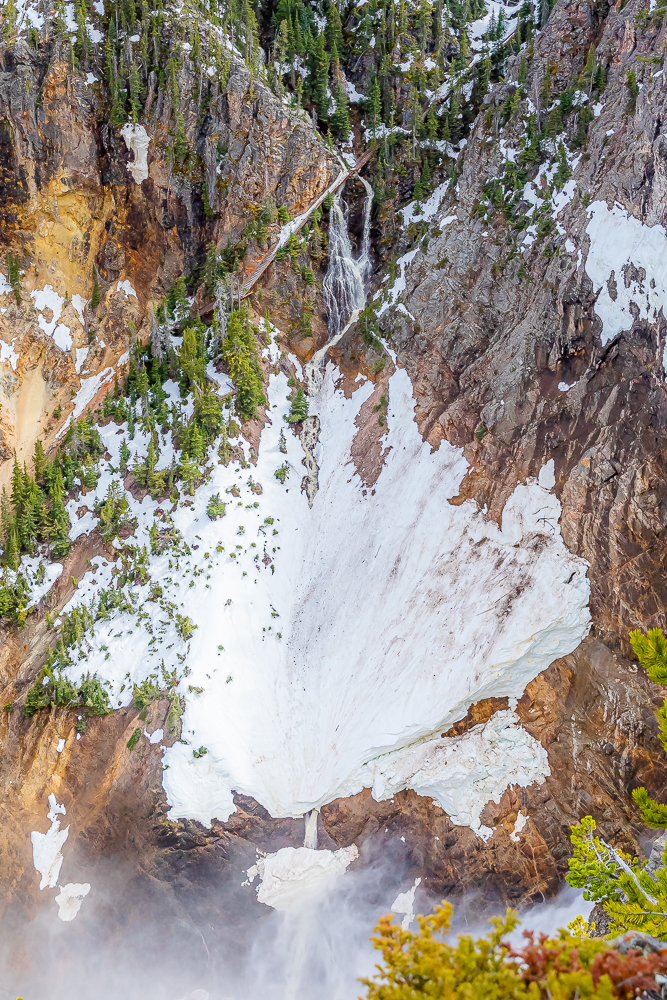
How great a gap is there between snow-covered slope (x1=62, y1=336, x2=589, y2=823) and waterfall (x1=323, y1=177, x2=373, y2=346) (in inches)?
259

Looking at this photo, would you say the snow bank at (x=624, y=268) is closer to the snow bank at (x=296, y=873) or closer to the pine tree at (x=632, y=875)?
the pine tree at (x=632, y=875)

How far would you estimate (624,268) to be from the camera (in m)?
22.4

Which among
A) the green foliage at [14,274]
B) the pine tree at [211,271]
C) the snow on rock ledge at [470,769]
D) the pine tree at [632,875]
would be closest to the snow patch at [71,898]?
the snow on rock ledge at [470,769]

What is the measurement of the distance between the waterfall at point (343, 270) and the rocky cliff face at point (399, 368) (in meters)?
0.84

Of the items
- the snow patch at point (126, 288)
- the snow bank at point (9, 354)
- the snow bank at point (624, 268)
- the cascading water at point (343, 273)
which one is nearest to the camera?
the snow bank at point (624, 268)

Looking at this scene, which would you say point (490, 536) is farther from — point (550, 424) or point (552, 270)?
point (552, 270)

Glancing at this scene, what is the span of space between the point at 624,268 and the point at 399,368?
11287 millimetres

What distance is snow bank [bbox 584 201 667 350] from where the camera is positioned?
833 inches

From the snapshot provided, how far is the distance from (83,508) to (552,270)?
22.4m

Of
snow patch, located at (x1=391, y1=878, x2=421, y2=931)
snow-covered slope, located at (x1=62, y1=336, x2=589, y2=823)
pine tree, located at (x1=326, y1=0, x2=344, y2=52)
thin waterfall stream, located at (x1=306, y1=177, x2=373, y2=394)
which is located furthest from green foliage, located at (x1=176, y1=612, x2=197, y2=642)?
pine tree, located at (x1=326, y1=0, x2=344, y2=52)

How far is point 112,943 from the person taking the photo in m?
19.2

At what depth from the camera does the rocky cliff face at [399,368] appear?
63.0 ft

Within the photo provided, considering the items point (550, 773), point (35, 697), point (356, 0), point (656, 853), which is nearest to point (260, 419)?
point (35, 697)

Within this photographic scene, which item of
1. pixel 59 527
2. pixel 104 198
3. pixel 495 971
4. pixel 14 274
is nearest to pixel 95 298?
pixel 14 274
